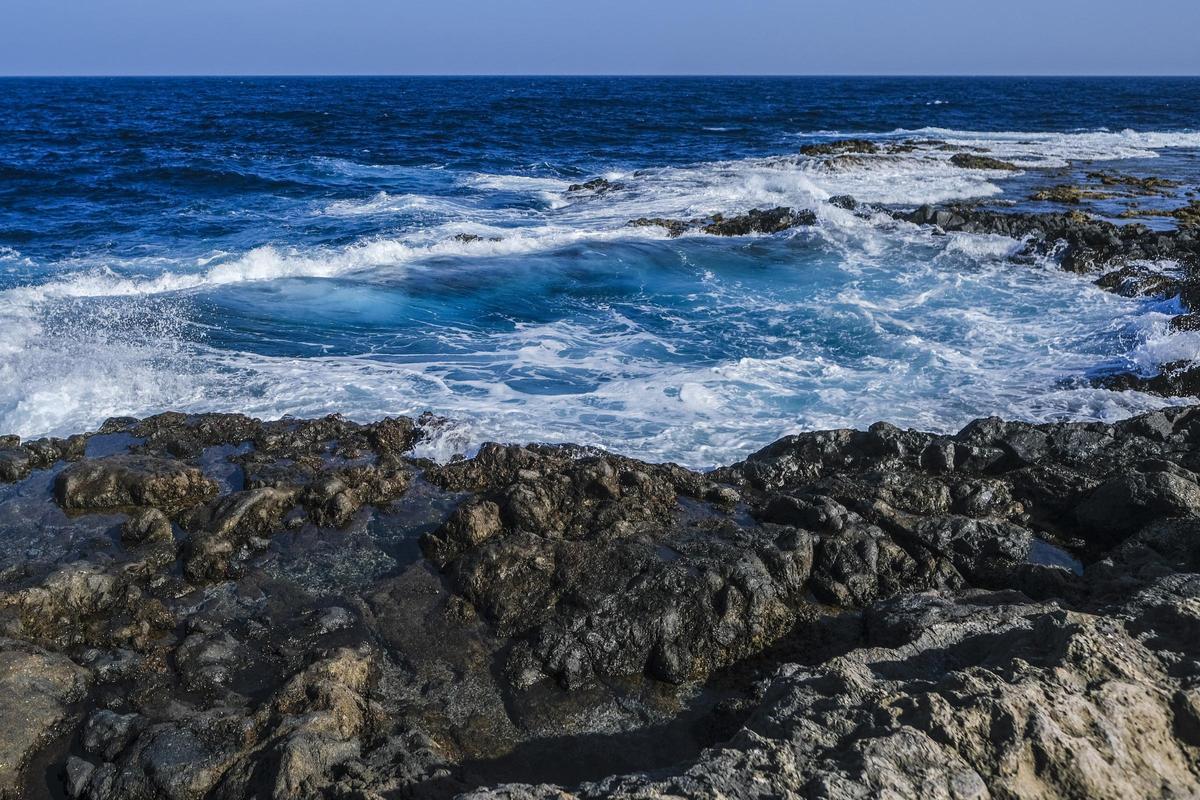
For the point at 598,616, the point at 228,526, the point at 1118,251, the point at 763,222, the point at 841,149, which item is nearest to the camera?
the point at 598,616

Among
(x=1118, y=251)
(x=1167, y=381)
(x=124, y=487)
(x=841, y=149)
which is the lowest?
(x=1167, y=381)

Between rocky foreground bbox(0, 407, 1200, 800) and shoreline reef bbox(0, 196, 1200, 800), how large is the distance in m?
0.02

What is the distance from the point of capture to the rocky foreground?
3.79 metres

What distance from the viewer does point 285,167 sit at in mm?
34562

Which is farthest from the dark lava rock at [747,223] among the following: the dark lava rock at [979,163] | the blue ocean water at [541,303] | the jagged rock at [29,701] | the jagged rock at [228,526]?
the jagged rock at [29,701]

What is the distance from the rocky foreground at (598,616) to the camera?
12.5ft

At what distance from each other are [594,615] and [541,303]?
1114 cm

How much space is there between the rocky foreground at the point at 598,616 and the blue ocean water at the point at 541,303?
1.88 meters

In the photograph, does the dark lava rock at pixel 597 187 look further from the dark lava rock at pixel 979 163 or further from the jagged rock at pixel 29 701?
the jagged rock at pixel 29 701

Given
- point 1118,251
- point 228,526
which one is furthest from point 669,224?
point 228,526

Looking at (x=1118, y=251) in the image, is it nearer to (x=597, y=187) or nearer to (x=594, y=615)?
(x=597, y=187)

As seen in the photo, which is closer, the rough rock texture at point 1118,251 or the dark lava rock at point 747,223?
the rough rock texture at point 1118,251

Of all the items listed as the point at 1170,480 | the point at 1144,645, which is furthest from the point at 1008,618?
the point at 1170,480

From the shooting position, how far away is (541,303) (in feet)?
54.3
